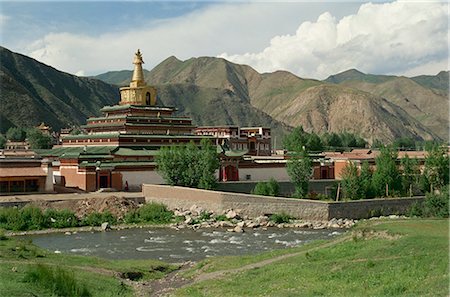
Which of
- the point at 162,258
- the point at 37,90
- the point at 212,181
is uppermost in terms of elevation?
the point at 37,90

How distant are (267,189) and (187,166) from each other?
258 inches

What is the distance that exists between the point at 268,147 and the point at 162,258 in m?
53.3

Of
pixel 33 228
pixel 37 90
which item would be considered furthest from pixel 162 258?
pixel 37 90

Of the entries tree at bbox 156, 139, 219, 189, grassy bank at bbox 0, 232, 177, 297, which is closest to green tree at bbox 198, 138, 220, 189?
tree at bbox 156, 139, 219, 189

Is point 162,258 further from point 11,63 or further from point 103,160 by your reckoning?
point 11,63

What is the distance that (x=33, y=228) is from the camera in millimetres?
36875

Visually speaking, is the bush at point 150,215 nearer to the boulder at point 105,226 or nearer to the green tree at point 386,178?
the boulder at point 105,226

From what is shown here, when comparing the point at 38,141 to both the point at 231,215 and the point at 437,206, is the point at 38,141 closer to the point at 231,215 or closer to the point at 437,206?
the point at 231,215

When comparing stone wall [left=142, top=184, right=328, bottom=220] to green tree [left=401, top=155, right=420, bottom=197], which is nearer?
stone wall [left=142, top=184, right=328, bottom=220]

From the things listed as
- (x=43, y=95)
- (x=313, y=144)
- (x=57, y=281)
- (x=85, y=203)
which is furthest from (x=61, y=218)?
(x=43, y=95)

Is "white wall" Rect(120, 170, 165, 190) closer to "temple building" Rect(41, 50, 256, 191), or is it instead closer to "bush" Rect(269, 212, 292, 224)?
"temple building" Rect(41, 50, 256, 191)

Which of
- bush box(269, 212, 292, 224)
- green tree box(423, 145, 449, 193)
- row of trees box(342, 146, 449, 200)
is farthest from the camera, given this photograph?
green tree box(423, 145, 449, 193)

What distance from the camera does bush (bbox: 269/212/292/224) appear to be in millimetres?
39656

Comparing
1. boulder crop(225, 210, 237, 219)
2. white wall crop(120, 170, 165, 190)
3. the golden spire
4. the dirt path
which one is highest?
the golden spire
